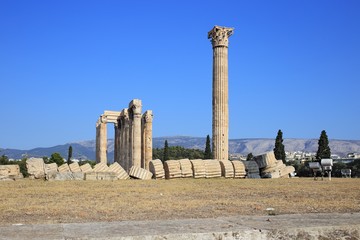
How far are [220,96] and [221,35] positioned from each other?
4.44 metres

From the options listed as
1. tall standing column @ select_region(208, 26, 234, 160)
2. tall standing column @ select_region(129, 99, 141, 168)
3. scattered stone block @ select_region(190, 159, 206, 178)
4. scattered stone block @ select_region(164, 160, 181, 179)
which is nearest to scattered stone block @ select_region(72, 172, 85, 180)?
scattered stone block @ select_region(164, 160, 181, 179)

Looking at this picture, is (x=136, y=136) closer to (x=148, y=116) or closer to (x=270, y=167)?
(x=148, y=116)

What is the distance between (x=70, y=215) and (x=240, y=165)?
20.2 m

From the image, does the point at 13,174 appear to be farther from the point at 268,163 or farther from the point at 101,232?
the point at 101,232

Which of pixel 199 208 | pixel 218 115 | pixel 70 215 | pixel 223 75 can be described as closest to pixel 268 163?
pixel 218 115

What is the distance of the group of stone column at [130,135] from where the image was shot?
38.2m

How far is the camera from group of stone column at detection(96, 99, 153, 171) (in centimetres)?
3816

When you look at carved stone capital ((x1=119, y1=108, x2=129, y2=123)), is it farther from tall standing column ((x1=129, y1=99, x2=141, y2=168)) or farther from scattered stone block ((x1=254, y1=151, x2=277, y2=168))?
scattered stone block ((x1=254, y1=151, x2=277, y2=168))

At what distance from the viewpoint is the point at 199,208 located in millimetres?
11211

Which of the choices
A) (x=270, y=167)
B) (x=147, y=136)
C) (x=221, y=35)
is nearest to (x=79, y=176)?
(x=270, y=167)

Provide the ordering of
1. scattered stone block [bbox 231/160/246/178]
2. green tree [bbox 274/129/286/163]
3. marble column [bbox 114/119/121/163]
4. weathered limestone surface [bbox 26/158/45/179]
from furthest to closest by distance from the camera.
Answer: green tree [bbox 274/129/286/163]
marble column [bbox 114/119/121/163]
scattered stone block [bbox 231/160/246/178]
weathered limestone surface [bbox 26/158/45/179]

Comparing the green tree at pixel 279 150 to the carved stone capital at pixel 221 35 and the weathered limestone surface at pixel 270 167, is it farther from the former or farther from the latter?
the carved stone capital at pixel 221 35

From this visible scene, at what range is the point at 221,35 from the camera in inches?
1303

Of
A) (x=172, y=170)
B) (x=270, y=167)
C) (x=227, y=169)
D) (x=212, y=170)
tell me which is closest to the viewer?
(x=172, y=170)
